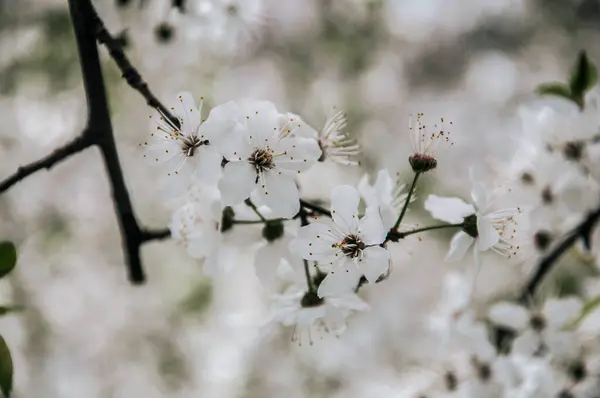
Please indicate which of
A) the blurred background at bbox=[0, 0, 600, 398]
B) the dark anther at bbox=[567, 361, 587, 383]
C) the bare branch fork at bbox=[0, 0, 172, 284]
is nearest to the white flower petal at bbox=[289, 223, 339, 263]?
the bare branch fork at bbox=[0, 0, 172, 284]

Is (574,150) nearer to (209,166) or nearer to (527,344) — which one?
(527,344)

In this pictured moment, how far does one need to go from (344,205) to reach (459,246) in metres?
0.17

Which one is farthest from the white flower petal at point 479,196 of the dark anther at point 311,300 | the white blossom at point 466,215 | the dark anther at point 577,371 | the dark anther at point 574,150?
the dark anther at point 577,371

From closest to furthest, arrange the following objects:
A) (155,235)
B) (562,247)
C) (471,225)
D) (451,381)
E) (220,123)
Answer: (220,123)
(471,225)
(155,235)
(562,247)
(451,381)

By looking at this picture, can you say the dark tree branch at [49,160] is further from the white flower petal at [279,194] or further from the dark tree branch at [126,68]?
the white flower petal at [279,194]

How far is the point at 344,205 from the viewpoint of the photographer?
2.49 feet

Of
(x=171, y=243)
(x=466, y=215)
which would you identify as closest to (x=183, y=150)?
(x=466, y=215)

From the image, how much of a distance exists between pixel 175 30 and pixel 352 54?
2.20 metres

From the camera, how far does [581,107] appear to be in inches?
45.9

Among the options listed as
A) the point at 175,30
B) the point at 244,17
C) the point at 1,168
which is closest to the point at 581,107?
the point at 244,17

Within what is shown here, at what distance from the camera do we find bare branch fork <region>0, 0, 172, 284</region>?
2.47 feet

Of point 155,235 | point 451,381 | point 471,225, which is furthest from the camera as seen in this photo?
point 451,381

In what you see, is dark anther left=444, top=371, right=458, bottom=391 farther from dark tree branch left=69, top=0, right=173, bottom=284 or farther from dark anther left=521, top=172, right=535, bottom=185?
dark tree branch left=69, top=0, right=173, bottom=284

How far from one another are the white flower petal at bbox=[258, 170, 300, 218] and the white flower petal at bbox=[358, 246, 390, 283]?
0.31 feet
